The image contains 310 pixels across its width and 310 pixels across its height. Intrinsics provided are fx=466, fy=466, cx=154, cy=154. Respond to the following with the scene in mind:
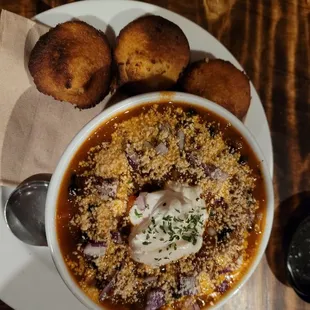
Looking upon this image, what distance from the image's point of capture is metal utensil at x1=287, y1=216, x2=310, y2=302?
6.77 ft

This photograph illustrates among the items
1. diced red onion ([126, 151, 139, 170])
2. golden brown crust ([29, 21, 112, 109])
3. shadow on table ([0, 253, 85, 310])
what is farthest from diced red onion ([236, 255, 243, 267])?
golden brown crust ([29, 21, 112, 109])

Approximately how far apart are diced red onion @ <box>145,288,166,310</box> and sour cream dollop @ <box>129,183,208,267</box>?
0.09 meters

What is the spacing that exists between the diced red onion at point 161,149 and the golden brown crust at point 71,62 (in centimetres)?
33

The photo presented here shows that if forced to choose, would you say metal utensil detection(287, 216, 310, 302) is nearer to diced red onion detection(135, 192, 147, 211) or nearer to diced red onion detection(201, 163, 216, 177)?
diced red onion detection(201, 163, 216, 177)

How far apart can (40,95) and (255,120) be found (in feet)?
2.77

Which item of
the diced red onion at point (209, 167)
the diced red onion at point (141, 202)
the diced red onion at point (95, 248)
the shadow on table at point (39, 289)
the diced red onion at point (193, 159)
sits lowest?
the shadow on table at point (39, 289)

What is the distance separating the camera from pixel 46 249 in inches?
71.8

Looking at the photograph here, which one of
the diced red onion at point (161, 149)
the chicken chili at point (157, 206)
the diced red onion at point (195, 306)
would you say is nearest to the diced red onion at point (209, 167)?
the chicken chili at point (157, 206)

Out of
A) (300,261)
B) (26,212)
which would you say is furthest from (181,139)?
(300,261)

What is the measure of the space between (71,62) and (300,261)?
4.28 ft

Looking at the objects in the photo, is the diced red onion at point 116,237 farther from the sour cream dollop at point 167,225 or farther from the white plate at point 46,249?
the white plate at point 46,249

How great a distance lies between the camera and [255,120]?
6.08 ft

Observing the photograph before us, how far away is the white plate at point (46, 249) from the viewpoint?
1774mm

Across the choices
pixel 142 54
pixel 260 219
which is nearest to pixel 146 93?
pixel 142 54
